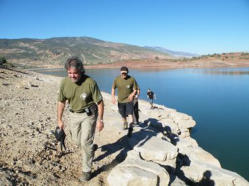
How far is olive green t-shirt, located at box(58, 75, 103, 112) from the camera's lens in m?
3.66

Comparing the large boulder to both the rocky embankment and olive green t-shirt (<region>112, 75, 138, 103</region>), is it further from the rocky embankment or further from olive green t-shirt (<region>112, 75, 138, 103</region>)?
olive green t-shirt (<region>112, 75, 138, 103</region>)

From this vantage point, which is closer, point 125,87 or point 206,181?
point 206,181

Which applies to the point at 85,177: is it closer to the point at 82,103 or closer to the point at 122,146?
the point at 82,103

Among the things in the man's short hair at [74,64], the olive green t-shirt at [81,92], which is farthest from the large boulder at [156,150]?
the man's short hair at [74,64]

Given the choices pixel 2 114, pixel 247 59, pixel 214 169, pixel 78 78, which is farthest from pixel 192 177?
pixel 247 59

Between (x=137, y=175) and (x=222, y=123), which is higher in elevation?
(x=137, y=175)

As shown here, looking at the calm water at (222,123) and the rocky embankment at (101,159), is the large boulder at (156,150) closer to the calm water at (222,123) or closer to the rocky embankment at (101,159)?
the rocky embankment at (101,159)

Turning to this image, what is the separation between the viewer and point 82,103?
147 inches

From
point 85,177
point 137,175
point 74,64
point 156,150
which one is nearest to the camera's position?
point 74,64

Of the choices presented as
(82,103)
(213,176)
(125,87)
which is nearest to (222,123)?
(213,176)

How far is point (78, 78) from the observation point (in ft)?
11.9

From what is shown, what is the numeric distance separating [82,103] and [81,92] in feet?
0.68

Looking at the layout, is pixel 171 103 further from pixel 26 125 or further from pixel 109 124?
pixel 26 125

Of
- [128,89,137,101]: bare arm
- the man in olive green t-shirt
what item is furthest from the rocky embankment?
[128,89,137,101]: bare arm
